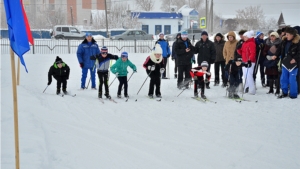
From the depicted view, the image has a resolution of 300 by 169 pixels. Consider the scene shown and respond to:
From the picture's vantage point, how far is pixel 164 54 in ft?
46.5

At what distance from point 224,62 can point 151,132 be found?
6.28 metres

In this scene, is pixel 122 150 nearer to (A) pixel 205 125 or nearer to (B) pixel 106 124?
(B) pixel 106 124

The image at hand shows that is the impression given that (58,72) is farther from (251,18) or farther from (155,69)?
(251,18)

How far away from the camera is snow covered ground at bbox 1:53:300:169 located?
17.6 feet

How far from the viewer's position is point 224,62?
12422 millimetres

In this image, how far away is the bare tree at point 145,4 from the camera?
259 feet

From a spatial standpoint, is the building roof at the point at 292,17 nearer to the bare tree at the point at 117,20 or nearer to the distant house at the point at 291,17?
the distant house at the point at 291,17

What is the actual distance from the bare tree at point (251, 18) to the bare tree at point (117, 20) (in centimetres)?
2322

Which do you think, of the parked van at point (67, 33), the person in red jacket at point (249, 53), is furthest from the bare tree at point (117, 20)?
the person in red jacket at point (249, 53)

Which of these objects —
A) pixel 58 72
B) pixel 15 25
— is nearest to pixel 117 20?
pixel 58 72

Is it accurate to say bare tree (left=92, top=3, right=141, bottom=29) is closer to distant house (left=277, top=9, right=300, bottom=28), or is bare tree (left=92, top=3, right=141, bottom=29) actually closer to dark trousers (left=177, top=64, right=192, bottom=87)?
distant house (left=277, top=9, right=300, bottom=28)

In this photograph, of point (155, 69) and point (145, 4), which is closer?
point (155, 69)

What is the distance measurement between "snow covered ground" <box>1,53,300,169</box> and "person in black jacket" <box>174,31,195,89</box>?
1.37 meters

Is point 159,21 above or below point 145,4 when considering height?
below
